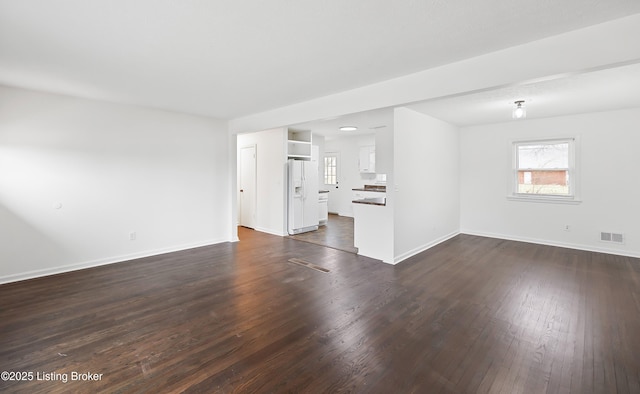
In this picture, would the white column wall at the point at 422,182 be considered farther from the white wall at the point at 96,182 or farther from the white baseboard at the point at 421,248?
the white wall at the point at 96,182

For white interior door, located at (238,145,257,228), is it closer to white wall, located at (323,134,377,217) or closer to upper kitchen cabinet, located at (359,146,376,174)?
white wall, located at (323,134,377,217)

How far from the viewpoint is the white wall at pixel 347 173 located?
8.61 meters

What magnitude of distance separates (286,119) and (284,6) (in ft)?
9.29

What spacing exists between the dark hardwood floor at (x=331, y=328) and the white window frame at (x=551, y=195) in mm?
1406

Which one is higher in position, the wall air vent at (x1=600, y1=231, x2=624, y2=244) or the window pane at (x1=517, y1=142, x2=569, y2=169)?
the window pane at (x1=517, y1=142, x2=569, y2=169)

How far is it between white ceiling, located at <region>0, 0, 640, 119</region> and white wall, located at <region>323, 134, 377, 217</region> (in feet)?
17.1

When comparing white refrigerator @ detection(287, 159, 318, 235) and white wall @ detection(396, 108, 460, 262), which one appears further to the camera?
white refrigerator @ detection(287, 159, 318, 235)

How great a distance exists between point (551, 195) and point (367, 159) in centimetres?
438

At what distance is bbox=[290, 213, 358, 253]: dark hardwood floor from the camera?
213 inches

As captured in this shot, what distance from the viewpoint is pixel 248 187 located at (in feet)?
23.6

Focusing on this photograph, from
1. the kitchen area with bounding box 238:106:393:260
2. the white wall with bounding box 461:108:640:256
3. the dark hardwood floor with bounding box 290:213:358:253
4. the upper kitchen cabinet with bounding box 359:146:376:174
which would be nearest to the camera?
the kitchen area with bounding box 238:106:393:260

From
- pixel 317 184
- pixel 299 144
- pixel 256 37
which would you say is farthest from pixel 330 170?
pixel 256 37

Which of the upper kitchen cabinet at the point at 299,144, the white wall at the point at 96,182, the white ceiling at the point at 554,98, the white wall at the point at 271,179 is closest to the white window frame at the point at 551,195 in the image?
the white ceiling at the point at 554,98

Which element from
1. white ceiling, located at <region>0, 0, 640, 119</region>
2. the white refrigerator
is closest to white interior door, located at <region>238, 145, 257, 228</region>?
the white refrigerator
